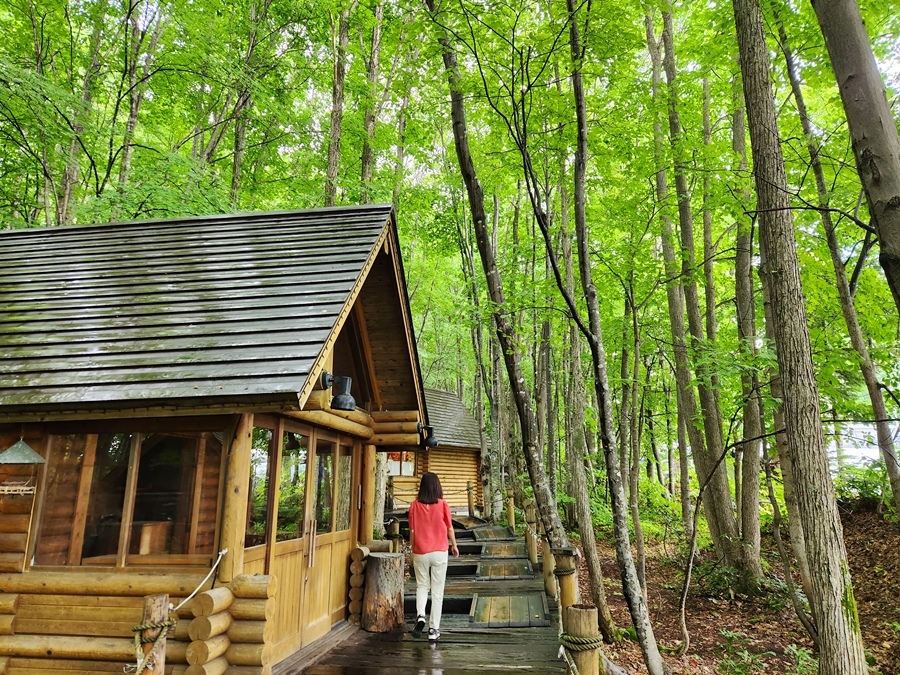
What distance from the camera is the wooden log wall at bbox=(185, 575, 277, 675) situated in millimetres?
3875

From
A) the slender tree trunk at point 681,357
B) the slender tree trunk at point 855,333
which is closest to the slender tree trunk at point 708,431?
the slender tree trunk at point 681,357

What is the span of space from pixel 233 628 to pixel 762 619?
9.28 m

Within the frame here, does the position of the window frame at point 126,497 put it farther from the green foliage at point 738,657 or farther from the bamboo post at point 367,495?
the green foliage at point 738,657

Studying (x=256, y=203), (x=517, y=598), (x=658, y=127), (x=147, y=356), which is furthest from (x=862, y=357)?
(x=256, y=203)

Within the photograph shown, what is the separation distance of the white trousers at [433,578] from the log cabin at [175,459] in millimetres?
1219

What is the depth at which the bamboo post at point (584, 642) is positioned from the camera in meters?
3.72

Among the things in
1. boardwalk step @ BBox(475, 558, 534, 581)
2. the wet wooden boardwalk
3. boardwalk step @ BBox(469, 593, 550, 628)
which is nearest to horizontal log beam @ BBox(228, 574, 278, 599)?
the wet wooden boardwalk

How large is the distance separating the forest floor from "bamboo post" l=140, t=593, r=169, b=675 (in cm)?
627

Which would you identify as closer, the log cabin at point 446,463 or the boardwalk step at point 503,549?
the boardwalk step at point 503,549

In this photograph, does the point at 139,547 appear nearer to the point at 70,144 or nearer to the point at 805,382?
the point at 805,382

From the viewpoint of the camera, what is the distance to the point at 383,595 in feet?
22.2

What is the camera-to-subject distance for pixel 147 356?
468 cm

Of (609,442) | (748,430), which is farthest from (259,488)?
(748,430)

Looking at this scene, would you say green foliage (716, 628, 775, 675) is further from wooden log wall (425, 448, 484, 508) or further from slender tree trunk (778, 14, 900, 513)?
wooden log wall (425, 448, 484, 508)
